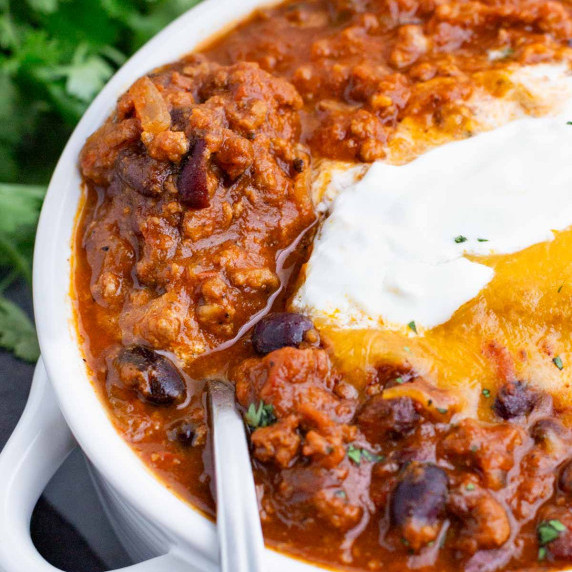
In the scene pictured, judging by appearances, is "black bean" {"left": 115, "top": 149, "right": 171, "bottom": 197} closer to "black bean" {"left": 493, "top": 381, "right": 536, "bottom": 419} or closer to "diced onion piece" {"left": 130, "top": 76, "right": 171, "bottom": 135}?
"diced onion piece" {"left": 130, "top": 76, "right": 171, "bottom": 135}

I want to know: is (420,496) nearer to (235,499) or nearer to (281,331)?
(235,499)

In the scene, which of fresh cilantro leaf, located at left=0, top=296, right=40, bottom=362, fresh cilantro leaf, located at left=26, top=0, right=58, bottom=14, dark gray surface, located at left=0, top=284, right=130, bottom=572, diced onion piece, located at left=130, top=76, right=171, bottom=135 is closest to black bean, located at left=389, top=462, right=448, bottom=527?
dark gray surface, located at left=0, top=284, right=130, bottom=572

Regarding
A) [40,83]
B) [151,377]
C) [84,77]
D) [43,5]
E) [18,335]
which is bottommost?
[18,335]

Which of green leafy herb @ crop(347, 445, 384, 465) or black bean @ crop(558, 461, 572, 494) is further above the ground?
green leafy herb @ crop(347, 445, 384, 465)

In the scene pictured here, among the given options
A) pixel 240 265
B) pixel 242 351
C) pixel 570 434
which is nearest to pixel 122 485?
pixel 242 351

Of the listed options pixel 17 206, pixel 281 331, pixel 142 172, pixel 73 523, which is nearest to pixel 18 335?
pixel 17 206

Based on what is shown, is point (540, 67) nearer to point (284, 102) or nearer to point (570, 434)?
point (284, 102)
